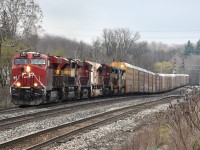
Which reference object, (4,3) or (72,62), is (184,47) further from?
(72,62)

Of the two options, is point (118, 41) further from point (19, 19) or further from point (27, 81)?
point (27, 81)

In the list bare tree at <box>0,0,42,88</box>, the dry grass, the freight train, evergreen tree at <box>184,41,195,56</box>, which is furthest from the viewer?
evergreen tree at <box>184,41,195,56</box>

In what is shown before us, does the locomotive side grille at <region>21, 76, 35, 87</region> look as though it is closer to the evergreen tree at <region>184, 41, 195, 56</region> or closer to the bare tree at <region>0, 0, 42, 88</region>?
the bare tree at <region>0, 0, 42, 88</region>

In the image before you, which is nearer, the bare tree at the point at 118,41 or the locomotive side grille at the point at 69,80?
the locomotive side grille at the point at 69,80

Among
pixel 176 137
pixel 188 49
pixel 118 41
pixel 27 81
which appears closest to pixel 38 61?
pixel 27 81

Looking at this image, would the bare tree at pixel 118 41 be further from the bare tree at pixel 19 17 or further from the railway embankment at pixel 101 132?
the railway embankment at pixel 101 132

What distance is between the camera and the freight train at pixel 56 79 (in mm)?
21969

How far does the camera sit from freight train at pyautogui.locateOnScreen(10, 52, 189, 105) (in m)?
22.0

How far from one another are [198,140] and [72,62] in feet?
64.7

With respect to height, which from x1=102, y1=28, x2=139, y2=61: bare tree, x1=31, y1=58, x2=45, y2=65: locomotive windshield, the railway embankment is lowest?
the railway embankment

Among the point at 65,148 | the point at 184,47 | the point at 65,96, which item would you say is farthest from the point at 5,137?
the point at 184,47

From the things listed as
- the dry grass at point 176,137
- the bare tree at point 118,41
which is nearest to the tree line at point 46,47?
the bare tree at point 118,41

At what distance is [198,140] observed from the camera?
7867 mm

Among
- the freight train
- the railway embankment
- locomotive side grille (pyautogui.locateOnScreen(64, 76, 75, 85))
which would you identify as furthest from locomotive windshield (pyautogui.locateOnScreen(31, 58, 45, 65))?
the railway embankment
